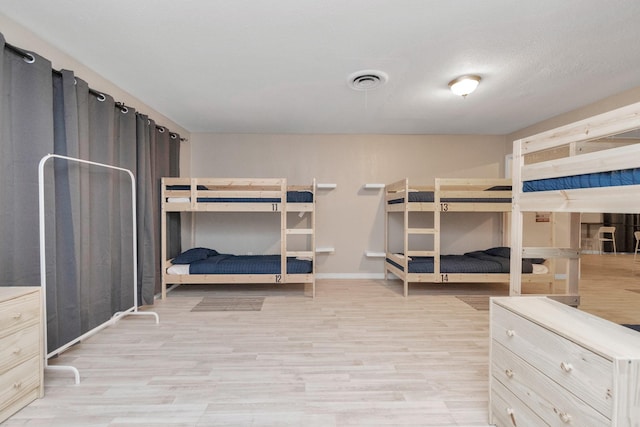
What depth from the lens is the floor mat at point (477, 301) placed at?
3.09 metres

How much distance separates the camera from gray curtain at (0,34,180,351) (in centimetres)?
176

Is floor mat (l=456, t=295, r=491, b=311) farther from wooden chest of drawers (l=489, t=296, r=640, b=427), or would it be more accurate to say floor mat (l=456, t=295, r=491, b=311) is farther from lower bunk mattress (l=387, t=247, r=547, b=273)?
wooden chest of drawers (l=489, t=296, r=640, b=427)

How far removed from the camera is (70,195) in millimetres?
2107

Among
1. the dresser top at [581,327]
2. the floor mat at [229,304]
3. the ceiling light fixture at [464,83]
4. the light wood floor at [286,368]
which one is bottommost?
the floor mat at [229,304]

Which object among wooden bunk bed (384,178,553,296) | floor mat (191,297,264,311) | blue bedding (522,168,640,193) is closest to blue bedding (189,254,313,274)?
floor mat (191,297,264,311)

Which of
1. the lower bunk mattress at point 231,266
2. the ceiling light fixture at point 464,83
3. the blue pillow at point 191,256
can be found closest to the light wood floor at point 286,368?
the lower bunk mattress at point 231,266

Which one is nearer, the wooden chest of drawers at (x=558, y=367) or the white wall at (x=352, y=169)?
the wooden chest of drawers at (x=558, y=367)

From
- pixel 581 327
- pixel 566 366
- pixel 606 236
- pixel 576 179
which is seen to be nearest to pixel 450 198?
pixel 576 179

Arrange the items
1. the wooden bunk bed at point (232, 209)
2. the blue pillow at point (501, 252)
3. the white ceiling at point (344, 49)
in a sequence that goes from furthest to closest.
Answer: the blue pillow at point (501, 252)
the wooden bunk bed at point (232, 209)
the white ceiling at point (344, 49)

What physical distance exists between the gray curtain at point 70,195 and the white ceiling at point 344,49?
1.35ft

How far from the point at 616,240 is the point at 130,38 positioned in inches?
454

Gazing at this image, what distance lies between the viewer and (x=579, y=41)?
1.97 meters

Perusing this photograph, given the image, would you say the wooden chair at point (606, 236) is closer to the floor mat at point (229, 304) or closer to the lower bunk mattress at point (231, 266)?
the lower bunk mattress at point (231, 266)

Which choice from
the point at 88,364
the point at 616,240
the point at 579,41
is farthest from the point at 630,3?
the point at 616,240
